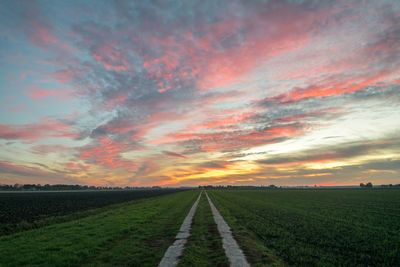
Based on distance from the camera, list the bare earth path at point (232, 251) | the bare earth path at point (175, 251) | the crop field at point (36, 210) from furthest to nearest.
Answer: the crop field at point (36, 210) → the bare earth path at point (175, 251) → the bare earth path at point (232, 251)

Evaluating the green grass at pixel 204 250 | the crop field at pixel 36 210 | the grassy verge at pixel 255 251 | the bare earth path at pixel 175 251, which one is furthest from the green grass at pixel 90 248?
the crop field at pixel 36 210

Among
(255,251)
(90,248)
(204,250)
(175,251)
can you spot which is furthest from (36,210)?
(255,251)

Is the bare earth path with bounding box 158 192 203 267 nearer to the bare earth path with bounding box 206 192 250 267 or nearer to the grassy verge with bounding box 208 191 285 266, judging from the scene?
the bare earth path with bounding box 206 192 250 267

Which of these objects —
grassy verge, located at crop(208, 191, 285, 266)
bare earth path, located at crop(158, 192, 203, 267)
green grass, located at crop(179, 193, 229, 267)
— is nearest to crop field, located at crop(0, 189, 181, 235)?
bare earth path, located at crop(158, 192, 203, 267)

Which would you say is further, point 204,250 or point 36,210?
point 36,210

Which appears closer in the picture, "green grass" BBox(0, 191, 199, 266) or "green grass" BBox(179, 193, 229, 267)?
"green grass" BBox(179, 193, 229, 267)

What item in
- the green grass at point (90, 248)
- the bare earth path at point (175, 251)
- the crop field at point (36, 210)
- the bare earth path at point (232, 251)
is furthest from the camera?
the crop field at point (36, 210)

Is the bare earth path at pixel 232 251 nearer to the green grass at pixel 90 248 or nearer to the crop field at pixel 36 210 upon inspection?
the green grass at pixel 90 248

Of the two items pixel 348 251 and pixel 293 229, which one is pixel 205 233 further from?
pixel 348 251

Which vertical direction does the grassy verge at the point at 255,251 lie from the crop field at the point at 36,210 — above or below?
below

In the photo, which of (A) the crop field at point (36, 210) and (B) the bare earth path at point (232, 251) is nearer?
(B) the bare earth path at point (232, 251)

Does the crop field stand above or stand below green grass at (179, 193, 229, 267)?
above

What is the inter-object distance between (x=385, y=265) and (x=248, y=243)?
7084mm

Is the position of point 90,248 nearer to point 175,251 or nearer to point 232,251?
point 175,251
